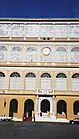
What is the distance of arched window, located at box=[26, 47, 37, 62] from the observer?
34719mm

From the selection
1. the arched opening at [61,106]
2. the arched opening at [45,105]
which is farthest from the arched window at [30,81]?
the arched opening at [61,106]

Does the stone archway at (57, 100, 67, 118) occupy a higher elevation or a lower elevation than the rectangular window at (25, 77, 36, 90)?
lower

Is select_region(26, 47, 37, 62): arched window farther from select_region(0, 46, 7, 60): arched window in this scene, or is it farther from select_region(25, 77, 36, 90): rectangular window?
select_region(0, 46, 7, 60): arched window

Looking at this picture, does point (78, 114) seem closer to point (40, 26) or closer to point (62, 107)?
point (62, 107)

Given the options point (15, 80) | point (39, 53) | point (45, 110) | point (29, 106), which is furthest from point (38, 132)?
point (39, 53)

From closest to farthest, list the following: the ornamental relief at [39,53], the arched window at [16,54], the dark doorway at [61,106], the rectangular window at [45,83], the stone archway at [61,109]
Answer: the stone archway at [61,109] < the rectangular window at [45,83] < the dark doorway at [61,106] < the ornamental relief at [39,53] < the arched window at [16,54]

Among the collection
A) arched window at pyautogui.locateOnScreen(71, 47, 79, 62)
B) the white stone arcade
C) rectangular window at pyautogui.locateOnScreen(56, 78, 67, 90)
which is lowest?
the white stone arcade

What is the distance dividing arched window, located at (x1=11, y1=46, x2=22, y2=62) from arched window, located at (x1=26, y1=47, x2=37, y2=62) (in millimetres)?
1315

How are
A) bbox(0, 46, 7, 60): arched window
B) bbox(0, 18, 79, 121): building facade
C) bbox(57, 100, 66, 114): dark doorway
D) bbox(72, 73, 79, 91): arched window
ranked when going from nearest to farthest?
bbox(0, 18, 79, 121): building facade
bbox(72, 73, 79, 91): arched window
bbox(57, 100, 66, 114): dark doorway
bbox(0, 46, 7, 60): arched window

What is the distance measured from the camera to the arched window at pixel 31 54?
3472cm

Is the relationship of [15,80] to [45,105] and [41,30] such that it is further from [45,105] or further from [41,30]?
[41,30]

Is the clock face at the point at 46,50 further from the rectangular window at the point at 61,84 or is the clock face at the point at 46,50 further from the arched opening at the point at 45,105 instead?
the arched opening at the point at 45,105

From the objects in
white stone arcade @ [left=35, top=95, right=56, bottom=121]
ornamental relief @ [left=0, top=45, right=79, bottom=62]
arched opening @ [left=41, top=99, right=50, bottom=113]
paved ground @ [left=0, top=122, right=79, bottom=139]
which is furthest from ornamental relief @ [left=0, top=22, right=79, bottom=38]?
paved ground @ [left=0, top=122, right=79, bottom=139]

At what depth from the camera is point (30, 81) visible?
1332 inches
